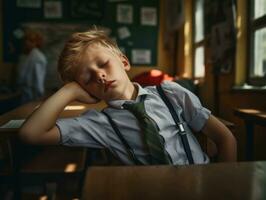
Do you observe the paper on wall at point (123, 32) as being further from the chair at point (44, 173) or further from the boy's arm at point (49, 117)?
the boy's arm at point (49, 117)

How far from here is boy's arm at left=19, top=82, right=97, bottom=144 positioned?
3.42ft

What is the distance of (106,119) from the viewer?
1.10m

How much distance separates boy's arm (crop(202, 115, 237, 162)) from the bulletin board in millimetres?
4973

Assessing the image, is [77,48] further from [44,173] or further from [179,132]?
[44,173]

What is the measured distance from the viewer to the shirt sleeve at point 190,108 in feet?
3.53

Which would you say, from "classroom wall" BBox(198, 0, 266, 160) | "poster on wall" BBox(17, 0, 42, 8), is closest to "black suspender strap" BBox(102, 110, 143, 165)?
"classroom wall" BBox(198, 0, 266, 160)

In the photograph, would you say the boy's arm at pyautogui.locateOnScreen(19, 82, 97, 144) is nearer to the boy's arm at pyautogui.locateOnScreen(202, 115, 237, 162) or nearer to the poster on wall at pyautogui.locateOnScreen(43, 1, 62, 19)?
the boy's arm at pyautogui.locateOnScreen(202, 115, 237, 162)

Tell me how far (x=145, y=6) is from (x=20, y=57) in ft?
7.07

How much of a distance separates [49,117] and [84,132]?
0.11 metres

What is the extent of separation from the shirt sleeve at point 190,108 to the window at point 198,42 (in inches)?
133

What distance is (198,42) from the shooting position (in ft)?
14.9

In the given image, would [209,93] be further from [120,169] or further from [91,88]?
[120,169]

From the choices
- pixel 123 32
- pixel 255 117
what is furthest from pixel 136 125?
pixel 123 32

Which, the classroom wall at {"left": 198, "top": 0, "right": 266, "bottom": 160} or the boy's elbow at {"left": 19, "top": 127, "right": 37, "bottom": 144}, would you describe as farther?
the classroom wall at {"left": 198, "top": 0, "right": 266, "bottom": 160}
